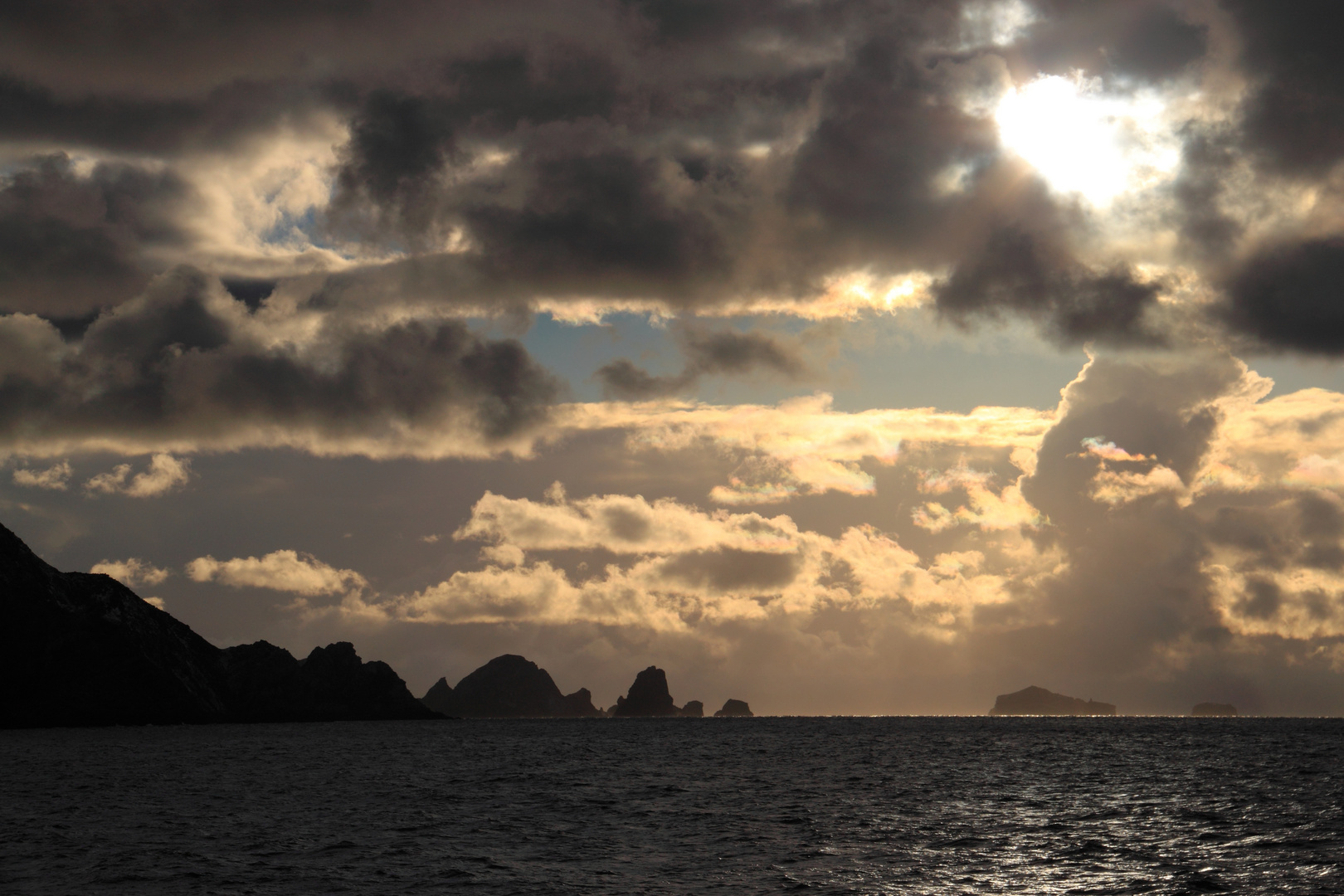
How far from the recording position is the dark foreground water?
3719 centimetres

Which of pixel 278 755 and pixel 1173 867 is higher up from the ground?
pixel 1173 867

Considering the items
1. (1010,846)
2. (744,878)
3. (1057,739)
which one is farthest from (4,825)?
(1057,739)

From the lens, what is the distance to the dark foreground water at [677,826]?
37188mm

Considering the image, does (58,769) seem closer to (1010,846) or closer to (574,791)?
(574,791)

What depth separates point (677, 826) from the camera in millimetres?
52094

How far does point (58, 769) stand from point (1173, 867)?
99890 mm

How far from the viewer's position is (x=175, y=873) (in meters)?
38.9

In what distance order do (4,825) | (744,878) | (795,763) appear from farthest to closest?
(795,763), (4,825), (744,878)

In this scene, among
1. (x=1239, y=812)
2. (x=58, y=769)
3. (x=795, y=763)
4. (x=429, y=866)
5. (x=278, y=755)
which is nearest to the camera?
(x=429, y=866)

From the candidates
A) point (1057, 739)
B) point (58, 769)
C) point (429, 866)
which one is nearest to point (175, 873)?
point (429, 866)

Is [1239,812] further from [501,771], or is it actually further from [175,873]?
[501,771]

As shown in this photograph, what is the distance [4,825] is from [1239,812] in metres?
68.9

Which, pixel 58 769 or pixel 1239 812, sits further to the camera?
pixel 58 769

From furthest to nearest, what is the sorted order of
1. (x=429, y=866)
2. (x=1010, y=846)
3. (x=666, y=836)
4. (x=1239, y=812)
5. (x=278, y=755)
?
(x=278, y=755)
(x=1239, y=812)
(x=666, y=836)
(x=1010, y=846)
(x=429, y=866)
